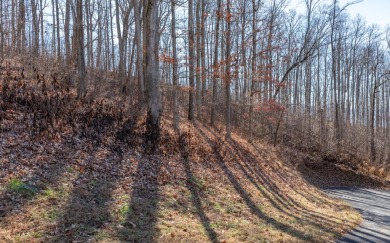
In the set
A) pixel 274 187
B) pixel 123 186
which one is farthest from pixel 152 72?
pixel 274 187

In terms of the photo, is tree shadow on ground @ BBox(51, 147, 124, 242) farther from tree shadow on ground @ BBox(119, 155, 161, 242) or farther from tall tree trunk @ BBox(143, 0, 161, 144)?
tall tree trunk @ BBox(143, 0, 161, 144)

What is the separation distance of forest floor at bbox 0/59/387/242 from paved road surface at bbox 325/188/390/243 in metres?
0.38

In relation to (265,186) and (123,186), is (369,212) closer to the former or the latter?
(265,186)

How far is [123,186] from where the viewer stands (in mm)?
8656

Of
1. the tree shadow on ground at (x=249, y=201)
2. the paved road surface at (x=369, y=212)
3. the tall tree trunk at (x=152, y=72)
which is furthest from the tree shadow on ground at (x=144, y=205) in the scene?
the paved road surface at (x=369, y=212)

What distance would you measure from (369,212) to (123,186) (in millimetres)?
9394

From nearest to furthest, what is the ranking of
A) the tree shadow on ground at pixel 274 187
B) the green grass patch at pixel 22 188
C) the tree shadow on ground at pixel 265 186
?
the green grass patch at pixel 22 188 < the tree shadow on ground at pixel 265 186 < the tree shadow on ground at pixel 274 187

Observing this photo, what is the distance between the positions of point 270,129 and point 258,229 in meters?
18.7

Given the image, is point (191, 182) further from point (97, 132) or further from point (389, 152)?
point (389, 152)

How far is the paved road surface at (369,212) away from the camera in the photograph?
8.84 m

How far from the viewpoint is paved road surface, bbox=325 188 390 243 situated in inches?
348

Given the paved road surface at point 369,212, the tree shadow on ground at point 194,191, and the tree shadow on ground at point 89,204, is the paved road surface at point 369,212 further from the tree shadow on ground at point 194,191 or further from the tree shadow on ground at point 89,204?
the tree shadow on ground at point 89,204

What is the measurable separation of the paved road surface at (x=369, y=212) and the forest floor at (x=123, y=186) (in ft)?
1.24

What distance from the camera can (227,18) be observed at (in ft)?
54.1
